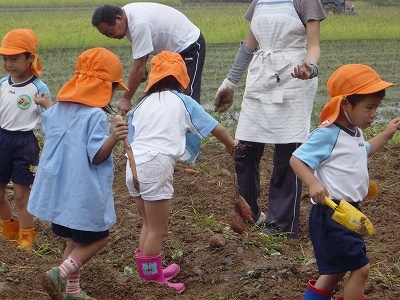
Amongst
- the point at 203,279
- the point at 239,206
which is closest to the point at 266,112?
the point at 239,206

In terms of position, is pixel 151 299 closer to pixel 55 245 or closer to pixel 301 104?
pixel 55 245

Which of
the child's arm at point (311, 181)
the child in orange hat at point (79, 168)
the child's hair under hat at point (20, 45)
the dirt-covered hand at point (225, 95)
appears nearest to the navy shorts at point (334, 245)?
the child's arm at point (311, 181)

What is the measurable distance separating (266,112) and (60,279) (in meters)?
2.06

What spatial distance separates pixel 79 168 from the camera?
163 inches

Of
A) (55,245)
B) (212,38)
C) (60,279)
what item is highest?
(60,279)

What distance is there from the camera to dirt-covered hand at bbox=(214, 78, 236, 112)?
19.0 ft

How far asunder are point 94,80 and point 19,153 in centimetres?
119

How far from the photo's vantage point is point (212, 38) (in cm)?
1744

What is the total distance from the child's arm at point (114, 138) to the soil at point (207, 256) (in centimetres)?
74

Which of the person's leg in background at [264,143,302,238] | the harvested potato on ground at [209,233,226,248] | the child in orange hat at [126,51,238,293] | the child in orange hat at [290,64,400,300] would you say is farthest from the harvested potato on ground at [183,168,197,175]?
the child in orange hat at [290,64,400,300]

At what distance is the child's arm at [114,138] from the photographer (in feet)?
13.1

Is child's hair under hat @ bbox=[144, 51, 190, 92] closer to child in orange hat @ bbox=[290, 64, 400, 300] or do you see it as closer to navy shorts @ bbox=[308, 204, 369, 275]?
child in orange hat @ bbox=[290, 64, 400, 300]

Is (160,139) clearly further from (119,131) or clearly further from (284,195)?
(284,195)

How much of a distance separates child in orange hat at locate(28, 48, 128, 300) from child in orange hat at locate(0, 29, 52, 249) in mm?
999
